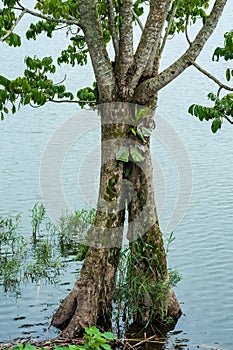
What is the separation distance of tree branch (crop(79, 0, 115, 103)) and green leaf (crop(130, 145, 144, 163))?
642 mm

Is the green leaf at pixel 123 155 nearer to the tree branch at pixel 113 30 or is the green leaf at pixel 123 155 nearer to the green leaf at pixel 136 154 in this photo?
the green leaf at pixel 136 154

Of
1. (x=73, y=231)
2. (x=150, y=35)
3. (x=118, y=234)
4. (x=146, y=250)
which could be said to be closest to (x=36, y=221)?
(x=73, y=231)

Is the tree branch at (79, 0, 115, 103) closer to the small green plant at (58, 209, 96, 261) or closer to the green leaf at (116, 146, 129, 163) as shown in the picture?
the green leaf at (116, 146, 129, 163)

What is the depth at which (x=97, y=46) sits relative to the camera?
27.4 ft

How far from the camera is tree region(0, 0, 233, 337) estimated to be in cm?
838

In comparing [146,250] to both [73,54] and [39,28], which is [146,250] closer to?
[39,28]

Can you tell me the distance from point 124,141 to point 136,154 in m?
0.21

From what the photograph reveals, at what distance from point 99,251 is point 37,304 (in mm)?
1928

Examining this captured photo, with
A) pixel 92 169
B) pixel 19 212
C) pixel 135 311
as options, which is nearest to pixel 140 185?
pixel 135 311

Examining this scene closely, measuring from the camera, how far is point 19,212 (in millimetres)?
14531

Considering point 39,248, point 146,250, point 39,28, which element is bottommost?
point 39,248

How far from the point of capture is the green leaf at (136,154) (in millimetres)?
8480

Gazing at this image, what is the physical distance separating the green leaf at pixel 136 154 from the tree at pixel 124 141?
0.05 ft

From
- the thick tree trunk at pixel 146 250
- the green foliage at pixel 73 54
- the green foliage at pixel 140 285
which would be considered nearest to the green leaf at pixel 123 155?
the thick tree trunk at pixel 146 250
